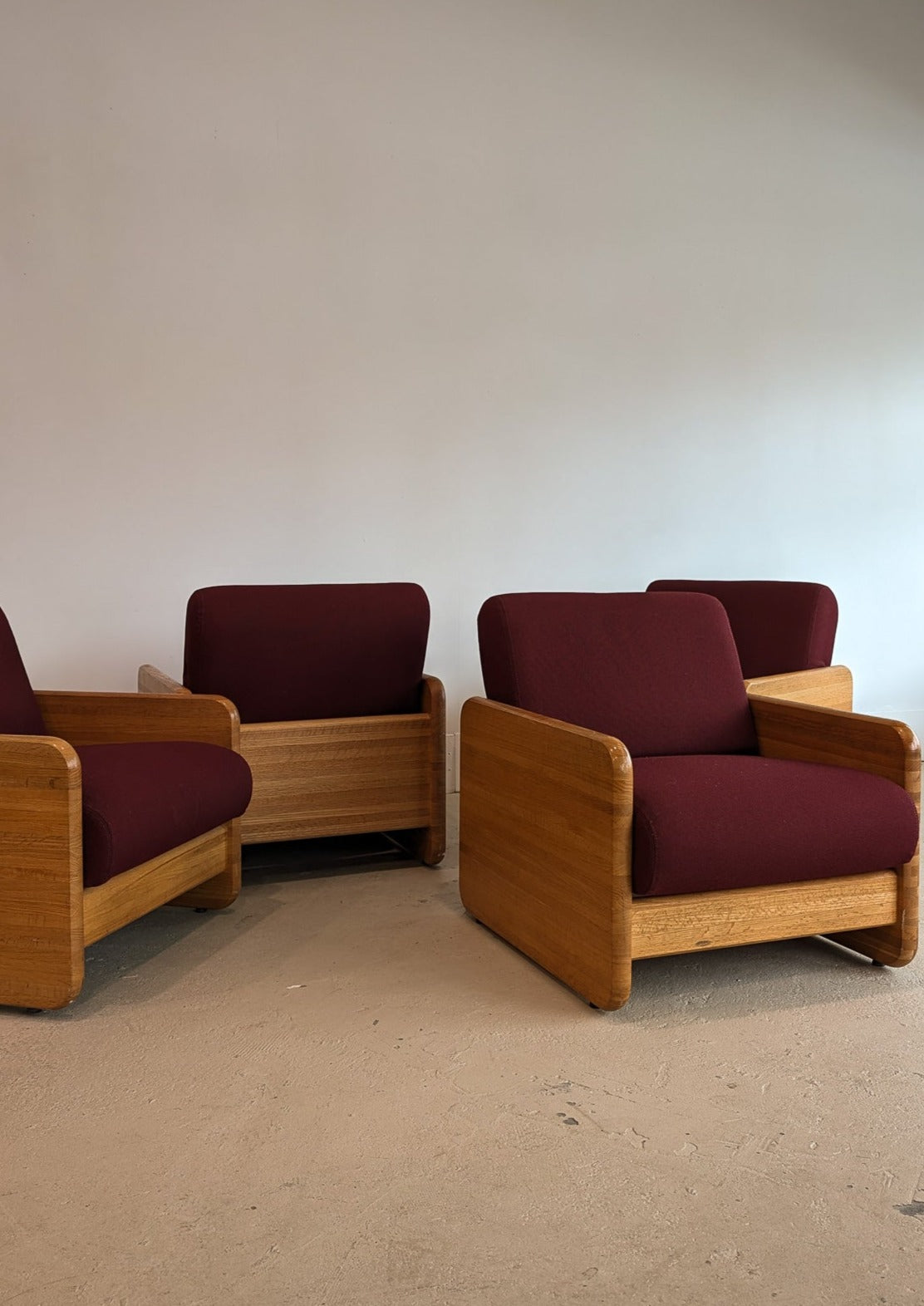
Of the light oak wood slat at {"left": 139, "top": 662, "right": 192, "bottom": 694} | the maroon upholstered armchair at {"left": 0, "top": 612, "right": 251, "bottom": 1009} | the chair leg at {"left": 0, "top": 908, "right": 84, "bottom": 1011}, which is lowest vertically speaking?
the chair leg at {"left": 0, "top": 908, "right": 84, "bottom": 1011}

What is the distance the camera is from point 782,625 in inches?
166

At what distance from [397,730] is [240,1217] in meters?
1.90

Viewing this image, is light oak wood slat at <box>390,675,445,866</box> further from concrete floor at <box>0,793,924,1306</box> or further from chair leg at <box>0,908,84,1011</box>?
chair leg at <box>0,908,84,1011</box>

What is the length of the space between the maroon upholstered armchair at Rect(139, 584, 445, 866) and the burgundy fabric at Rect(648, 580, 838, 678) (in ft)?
4.11

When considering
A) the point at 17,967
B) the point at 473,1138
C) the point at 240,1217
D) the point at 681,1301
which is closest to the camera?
the point at 681,1301

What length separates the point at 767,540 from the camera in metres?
5.35

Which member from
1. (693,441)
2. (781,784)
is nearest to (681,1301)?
(781,784)

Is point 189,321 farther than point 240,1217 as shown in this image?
Yes

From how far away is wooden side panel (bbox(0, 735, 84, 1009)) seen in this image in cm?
235

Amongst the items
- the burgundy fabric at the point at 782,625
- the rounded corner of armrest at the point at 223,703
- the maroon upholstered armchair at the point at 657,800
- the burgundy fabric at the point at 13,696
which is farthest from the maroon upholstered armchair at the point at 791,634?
the burgundy fabric at the point at 13,696

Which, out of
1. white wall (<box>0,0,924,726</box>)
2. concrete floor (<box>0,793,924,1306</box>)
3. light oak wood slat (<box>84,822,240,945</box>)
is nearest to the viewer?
concrete floor (<box>0,793,924,1306</box>)

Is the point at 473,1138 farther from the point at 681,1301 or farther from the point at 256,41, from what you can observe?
the point at 256,41

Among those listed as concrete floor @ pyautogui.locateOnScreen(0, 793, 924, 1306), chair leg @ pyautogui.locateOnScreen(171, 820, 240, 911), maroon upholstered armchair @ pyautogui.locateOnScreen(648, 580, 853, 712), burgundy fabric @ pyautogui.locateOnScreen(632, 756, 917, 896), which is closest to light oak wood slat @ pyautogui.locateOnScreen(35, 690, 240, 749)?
chair leg @ pyautogui.locateOnScreen(171, 820, 240, 911)

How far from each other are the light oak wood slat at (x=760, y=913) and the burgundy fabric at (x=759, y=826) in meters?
0.04
